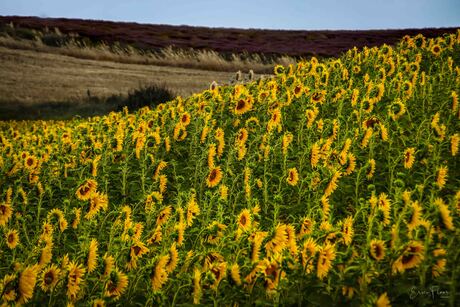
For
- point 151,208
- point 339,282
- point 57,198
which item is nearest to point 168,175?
point 57,198

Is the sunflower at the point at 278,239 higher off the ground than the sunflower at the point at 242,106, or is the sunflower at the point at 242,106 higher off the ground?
the sunflower at the point at 242,106

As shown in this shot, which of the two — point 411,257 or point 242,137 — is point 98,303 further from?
point 242,137

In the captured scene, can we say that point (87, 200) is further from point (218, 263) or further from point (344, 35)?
point (344, 35)

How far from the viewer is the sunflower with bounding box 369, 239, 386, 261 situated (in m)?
2.36

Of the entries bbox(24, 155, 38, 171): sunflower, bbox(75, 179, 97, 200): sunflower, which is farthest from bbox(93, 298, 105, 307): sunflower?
bbox(24, 155, 38, 171): sunflower

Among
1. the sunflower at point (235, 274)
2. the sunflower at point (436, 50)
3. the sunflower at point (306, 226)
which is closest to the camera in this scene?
the sunflower at point (235, 274)

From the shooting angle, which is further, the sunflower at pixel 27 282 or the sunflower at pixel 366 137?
the sunflower at pixel 366 137

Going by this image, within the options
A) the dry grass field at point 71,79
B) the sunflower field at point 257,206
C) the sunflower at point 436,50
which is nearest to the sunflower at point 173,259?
the sunflower field at point 257,206

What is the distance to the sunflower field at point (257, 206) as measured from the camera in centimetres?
247

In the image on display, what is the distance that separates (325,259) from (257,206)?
1.07m

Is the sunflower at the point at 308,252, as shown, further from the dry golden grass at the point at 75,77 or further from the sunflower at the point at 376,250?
the dry golden grass at the point at 75,77

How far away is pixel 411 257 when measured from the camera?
2.32m

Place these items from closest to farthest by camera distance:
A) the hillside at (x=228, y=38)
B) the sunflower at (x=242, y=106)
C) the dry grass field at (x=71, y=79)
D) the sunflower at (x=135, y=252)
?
the sunflower at (x=135, y=252), the sunflower at (x=242, y=106), the dry grass field at (x=71, y=79), the hillside at (x=228, y=38)

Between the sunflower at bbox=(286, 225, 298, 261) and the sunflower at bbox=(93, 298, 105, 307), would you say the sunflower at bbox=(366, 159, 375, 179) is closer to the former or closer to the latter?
the sunflower at bbox=(286, 225, 298, 261)
